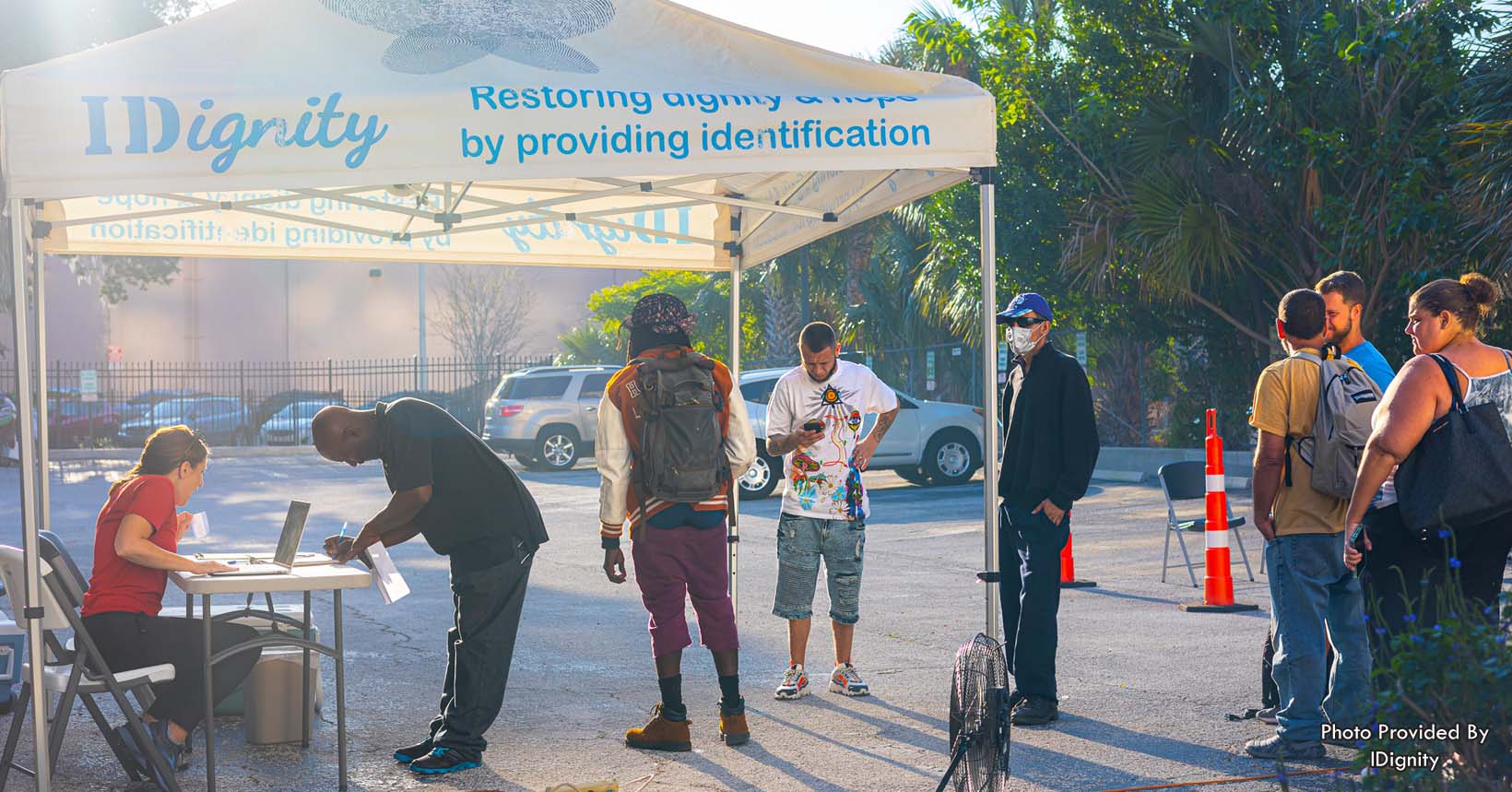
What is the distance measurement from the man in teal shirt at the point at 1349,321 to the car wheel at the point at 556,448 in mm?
18449

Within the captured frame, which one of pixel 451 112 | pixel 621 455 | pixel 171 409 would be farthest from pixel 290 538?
pixel 171 409

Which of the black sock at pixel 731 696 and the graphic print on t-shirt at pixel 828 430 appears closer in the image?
the black sock at pixel 731 696

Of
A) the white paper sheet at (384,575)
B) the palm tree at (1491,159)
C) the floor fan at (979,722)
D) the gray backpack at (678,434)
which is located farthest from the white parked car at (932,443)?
the floor fan at (979,722)

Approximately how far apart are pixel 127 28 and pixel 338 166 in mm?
23601

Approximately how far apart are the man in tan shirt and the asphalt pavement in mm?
220

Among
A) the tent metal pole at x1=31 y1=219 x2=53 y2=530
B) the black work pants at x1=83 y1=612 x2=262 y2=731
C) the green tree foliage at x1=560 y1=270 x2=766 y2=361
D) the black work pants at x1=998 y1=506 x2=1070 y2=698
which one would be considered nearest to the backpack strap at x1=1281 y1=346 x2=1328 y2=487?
the black work pants at x1=998 y1=506 x2=1070 y2=698

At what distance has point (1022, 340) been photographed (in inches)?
239

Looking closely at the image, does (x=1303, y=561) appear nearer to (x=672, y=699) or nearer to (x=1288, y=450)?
(x=1288, y=450)

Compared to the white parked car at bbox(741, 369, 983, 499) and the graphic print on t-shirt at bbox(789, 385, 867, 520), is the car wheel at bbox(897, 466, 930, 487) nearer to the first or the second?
the white parked car at bbox(741, 369, 983, 499)

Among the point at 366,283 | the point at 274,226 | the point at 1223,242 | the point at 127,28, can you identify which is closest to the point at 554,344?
the point at 366,283

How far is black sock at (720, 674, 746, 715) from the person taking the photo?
5.75m

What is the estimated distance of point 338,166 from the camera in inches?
194

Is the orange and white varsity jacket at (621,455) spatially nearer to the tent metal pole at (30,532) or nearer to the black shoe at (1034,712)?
the black shoe at (1034,712)

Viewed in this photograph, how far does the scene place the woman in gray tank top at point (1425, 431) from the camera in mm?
4707
